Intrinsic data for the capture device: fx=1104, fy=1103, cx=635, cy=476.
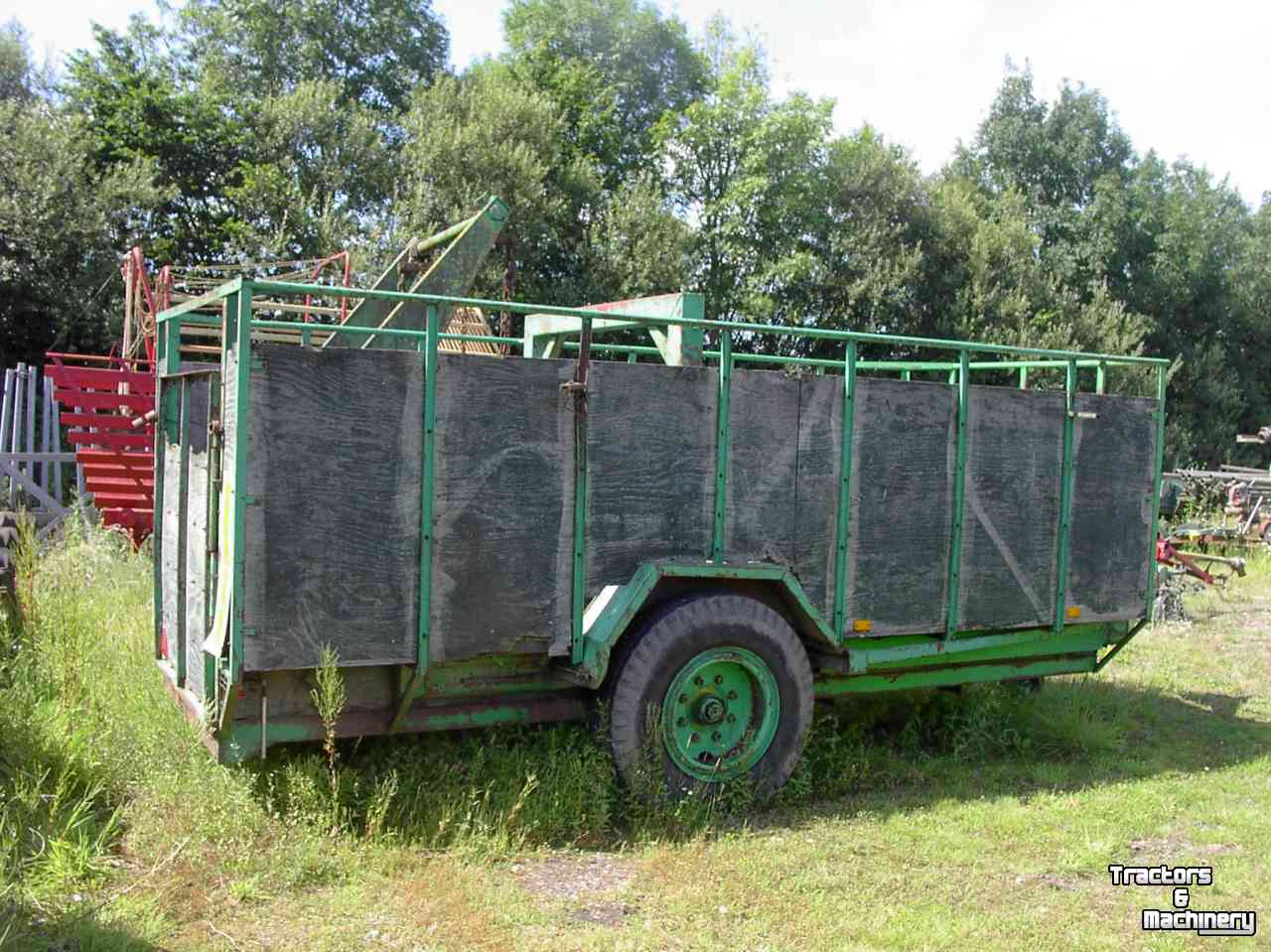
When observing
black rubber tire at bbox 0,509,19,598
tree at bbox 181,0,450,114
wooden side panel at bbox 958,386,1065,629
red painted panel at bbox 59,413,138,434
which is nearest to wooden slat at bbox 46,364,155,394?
red painted panel at bbox 59,413,138,434

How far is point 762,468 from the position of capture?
5648mm

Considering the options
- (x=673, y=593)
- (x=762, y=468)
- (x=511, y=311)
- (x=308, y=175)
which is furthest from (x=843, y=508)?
(x=308, y=175)

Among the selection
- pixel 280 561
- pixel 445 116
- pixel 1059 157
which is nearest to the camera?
pixel 280 561

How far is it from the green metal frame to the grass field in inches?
16.3

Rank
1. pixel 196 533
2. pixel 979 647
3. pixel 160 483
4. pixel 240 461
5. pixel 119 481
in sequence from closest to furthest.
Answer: pixel 240 461
pixel 196 533
pixel 160 483
pixel 979 647
pixel 119 481

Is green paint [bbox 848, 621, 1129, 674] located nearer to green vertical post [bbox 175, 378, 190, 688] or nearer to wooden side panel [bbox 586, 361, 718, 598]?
wooden side panel [bbox 586, 361, 718, 598]

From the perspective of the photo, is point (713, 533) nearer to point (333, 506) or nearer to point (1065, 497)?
point (333, 506)

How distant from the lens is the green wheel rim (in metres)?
5.39

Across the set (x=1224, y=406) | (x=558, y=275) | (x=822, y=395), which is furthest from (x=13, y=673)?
(x=1224, y=406)

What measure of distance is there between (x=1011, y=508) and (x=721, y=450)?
80.7 inches

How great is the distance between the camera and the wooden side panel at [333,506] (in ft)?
14.6

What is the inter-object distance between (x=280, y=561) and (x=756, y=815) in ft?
8.75

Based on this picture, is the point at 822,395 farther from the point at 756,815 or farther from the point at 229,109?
the point at 229,109

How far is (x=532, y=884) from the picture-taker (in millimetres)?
4555
